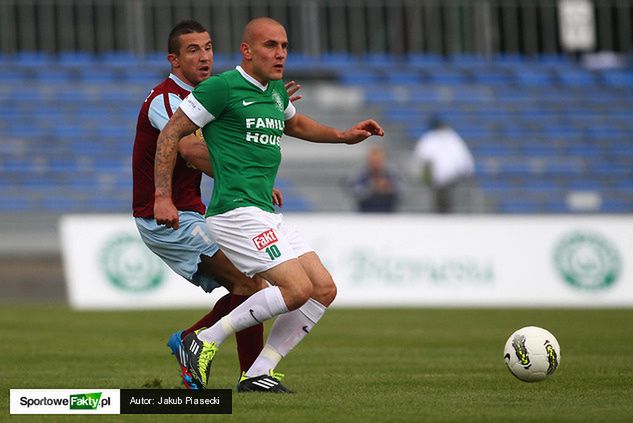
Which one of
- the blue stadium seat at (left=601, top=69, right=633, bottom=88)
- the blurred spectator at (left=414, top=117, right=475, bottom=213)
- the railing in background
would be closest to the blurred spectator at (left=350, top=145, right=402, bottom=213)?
the blurred spectator at (left=414, top=117, right=475, bottom=213)

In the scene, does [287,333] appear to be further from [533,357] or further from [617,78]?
[617,78]

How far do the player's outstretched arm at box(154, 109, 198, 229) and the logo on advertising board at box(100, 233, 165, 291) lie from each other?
1039cm

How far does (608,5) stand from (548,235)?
1062 cm

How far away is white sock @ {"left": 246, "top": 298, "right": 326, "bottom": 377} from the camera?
7.62m

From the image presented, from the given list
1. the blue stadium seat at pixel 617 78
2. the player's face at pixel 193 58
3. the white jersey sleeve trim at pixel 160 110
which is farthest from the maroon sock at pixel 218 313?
the blue stadium seat at pixel 617 78

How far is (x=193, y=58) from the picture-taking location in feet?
26.4

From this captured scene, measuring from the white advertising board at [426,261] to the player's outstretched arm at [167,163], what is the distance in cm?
1022

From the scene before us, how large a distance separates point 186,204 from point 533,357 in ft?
7.91

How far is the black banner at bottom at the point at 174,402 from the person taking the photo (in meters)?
6.45

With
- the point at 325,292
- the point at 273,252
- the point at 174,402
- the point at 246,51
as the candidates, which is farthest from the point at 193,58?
the point at 174,402

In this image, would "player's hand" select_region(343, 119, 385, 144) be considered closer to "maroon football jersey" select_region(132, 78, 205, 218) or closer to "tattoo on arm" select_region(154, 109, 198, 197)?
"maroon football jersey" select_region(132, 78, 205, 218)

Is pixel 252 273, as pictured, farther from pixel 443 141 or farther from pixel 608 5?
pixel 608 5

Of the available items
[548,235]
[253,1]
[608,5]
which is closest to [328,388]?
[548,235]

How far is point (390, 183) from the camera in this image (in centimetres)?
2017
